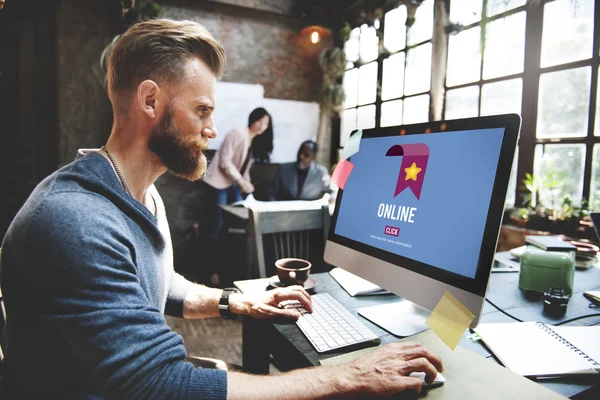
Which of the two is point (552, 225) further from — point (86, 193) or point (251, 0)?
point (251, 0)

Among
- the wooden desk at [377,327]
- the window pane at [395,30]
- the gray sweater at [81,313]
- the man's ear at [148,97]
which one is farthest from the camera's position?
the window pane at [395,30]

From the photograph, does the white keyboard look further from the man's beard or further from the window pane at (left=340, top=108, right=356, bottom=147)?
the window pane at (left=340, top=108, right=356, bottom=147)

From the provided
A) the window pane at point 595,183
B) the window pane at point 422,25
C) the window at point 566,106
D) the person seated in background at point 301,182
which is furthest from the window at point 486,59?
the person seated in background at point 301,182

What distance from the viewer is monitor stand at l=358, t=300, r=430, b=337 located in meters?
0.90

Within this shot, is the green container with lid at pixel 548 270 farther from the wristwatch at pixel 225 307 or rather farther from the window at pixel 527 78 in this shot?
the wristwatch at pixel 225 307

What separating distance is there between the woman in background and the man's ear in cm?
317

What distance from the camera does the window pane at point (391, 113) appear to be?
3.92 m

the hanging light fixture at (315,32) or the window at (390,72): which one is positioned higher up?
the hanging light fixture at (315,32)

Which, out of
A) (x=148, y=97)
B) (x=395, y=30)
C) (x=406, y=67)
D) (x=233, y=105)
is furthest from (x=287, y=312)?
(x=233, y=105)

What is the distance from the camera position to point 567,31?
2.37 metres

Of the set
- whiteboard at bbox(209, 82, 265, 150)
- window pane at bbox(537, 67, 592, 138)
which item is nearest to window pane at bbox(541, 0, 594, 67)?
window pane at bbox(537, 67, 592, 138)

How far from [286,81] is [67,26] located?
2.48 meters

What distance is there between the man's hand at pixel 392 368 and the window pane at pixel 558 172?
2.27 metres

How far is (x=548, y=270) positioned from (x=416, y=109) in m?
2.79
